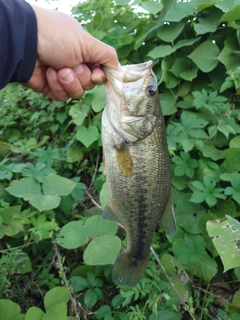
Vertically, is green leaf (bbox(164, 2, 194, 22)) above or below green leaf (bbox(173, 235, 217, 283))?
above

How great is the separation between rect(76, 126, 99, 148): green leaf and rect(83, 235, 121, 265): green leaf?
928mm

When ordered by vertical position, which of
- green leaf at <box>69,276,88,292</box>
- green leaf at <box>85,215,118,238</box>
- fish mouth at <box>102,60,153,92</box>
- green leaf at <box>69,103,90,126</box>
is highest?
fish mouth at <box>102,60,153,92</box>

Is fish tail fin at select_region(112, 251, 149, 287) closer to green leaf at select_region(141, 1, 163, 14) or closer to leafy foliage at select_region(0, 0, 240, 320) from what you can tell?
leafy foliage at select_region(0, 0, 240, 320)

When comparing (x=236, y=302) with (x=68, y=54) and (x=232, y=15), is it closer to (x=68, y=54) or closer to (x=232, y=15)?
(x=68, y=54)

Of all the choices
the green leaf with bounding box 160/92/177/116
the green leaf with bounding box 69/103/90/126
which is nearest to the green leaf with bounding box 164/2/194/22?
the green leaf with bounding box 160/92/177/116

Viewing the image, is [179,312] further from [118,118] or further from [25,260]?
[118,118]

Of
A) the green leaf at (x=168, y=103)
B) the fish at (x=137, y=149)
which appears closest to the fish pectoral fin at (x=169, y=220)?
the fish at (x=137, y=149)

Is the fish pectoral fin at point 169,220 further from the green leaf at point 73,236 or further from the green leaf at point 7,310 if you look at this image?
the green leaf at point 7,310

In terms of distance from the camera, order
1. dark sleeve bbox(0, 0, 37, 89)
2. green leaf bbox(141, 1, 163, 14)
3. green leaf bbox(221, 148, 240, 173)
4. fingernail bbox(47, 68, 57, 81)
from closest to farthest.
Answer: dark sleeve bbox(0, 0, 37, 89), fingernail bbox(47, 68, 57, 81), green leaf bbox(221, 148, 240, 173), green leaf bbox(141, 1, 163, 14)

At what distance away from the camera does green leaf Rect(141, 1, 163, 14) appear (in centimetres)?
319

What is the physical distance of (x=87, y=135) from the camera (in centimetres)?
288

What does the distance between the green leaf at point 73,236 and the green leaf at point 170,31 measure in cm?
178

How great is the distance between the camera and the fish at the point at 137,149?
171 centimetres

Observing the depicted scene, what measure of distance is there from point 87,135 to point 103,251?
1.09 meters
